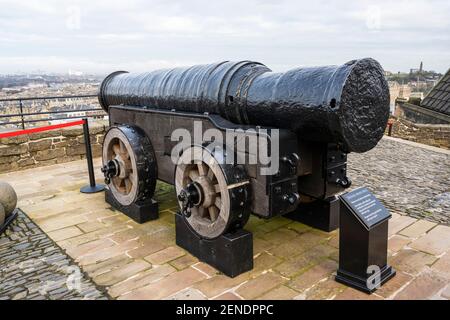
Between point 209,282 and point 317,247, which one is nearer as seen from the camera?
point 209,282

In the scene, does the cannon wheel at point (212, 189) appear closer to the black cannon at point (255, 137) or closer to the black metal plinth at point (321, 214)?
the black cannon at point (255, 137)

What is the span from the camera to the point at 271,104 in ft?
9.84

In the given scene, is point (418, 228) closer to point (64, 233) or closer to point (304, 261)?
point (304, 261)

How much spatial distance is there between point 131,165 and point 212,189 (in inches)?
60.6

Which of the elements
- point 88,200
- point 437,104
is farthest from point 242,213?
point 437,104

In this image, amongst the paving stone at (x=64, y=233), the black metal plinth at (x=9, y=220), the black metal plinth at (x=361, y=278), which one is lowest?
the paving stone at (x=64, y=233)

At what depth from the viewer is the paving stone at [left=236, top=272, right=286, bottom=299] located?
2820 millimetres

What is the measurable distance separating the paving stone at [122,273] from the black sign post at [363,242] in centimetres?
156

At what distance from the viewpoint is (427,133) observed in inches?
433

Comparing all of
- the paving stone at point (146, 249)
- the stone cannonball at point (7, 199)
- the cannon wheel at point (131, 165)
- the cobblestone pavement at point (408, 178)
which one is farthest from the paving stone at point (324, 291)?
the stone cannonball at point (7, 199)

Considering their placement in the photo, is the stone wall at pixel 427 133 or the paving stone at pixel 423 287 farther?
the stone wall at pixel 427 133

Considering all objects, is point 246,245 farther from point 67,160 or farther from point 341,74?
point 67,160

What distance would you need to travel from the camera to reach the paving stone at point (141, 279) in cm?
291

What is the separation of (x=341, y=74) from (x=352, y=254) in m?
1.29
